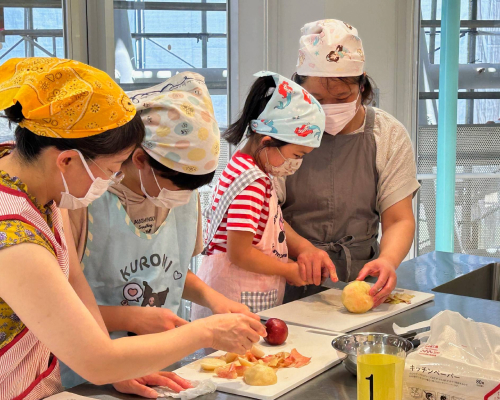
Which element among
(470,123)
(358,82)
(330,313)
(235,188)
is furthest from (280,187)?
(470,123)

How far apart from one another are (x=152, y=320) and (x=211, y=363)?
18cm

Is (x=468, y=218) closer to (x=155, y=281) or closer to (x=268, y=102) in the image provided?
(x=268, y=102)

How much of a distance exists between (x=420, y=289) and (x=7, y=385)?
1.40 meters

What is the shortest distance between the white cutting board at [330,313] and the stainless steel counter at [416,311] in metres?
0.02

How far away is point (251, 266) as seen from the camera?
189 centimetres

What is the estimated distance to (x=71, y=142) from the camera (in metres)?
1.08

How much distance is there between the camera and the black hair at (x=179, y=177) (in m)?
1.46

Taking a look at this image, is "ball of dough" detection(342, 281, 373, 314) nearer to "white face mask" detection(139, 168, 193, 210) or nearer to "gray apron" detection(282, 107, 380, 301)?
"gray apron" detection(282, 107, 380, 301)

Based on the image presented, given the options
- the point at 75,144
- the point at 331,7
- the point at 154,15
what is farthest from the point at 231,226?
the point at 331,7

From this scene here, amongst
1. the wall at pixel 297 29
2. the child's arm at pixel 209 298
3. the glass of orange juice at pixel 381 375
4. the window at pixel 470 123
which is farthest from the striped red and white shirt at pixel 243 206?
the window at pixel 470 123

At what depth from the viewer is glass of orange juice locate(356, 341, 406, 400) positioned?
1050 mm

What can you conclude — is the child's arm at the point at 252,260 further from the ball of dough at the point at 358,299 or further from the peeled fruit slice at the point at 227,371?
the peeled fruit slice at the point at 227,371

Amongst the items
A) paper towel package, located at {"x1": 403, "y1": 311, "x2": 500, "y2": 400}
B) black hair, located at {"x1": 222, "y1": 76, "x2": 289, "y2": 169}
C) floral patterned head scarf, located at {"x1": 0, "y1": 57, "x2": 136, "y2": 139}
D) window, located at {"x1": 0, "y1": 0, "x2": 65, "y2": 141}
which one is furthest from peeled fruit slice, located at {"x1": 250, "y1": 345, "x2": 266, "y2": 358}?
window, located at {"x1": 0, "y1": 0, "x2": 65, "y2": 141}

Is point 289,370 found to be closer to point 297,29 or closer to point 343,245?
point 343,245
